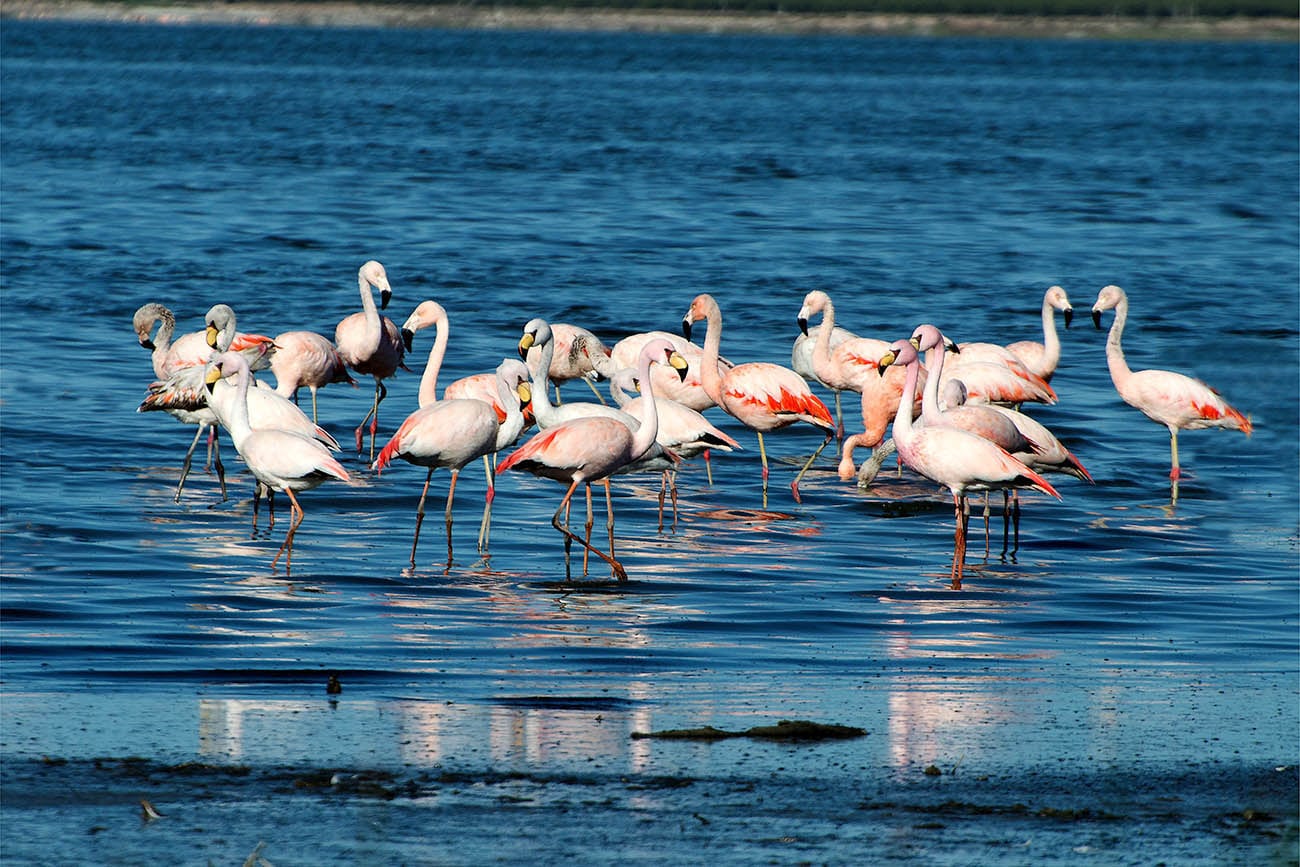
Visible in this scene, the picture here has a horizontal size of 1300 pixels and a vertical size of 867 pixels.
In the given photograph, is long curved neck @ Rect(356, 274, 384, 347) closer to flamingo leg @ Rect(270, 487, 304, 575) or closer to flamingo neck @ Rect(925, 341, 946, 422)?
flamingo leg @ Rect(270, 487, 304, 575)

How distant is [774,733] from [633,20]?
157753 millimetres

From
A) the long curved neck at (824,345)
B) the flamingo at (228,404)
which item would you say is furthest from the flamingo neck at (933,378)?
the flamingo at (228,404)

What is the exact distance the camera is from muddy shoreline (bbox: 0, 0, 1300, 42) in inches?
5965

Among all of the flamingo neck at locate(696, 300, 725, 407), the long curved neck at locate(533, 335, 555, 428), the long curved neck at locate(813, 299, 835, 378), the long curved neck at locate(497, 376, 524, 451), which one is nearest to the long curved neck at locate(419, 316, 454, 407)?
the long curved neck at locate(497, 376, 524, 451)

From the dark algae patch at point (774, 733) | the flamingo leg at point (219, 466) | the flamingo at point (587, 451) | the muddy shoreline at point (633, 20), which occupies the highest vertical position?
the muddy shoreline at point (633, 20)

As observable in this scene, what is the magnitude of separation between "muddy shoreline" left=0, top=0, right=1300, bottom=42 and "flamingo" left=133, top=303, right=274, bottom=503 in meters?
143

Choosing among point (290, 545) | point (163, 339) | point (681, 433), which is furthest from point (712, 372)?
point (290, 545)

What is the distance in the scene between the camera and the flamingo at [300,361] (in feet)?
43.8

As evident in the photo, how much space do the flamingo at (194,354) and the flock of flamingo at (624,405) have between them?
0.02m

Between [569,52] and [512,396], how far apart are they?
107 meters

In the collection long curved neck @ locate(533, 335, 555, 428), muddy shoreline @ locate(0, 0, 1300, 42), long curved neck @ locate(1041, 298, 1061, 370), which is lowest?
long curved neck @ locate(533, 335, 555, 428)

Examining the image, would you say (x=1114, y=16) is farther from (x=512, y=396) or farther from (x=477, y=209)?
(x=512, y=396)

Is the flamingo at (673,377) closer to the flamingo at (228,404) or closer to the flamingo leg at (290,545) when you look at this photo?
the flamingo at (228,404)

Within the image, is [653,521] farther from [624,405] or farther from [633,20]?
[633,20]
